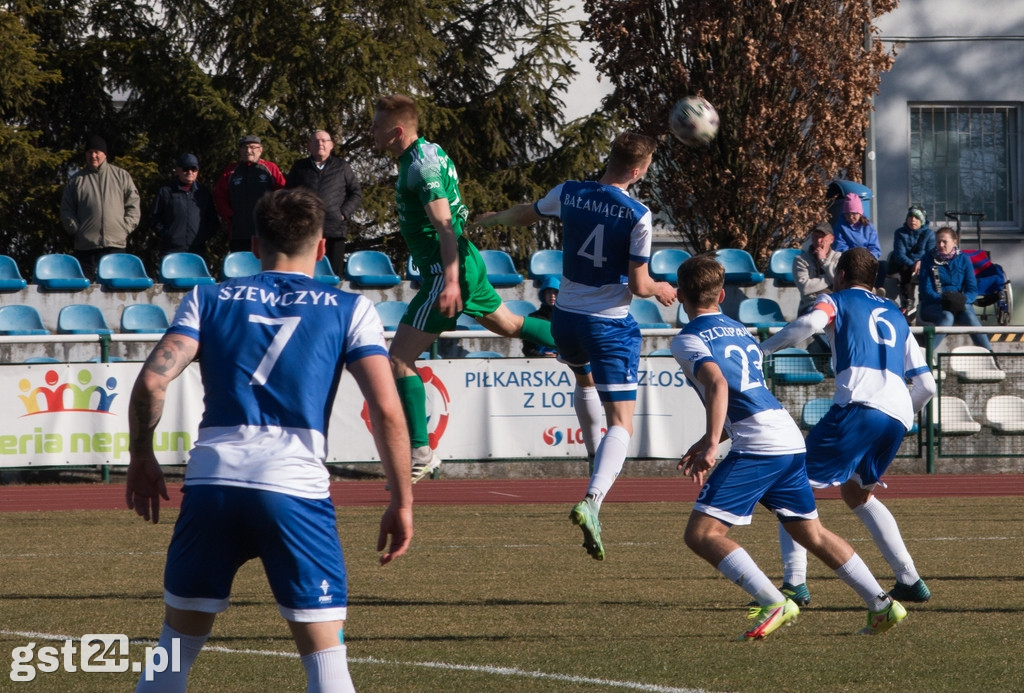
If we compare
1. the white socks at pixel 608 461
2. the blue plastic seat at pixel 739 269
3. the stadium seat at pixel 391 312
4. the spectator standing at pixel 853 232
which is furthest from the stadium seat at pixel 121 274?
the white socks at pixel 608 461

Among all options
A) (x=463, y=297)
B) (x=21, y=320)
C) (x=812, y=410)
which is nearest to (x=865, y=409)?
(x=463, y=297)

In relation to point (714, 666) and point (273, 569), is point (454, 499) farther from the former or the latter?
point (273, 569)

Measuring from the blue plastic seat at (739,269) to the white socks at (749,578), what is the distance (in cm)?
1285

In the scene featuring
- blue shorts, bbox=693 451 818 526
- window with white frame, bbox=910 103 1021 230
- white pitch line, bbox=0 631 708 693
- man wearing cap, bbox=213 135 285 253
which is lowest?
white pitch line, bbox=0 631 708 693

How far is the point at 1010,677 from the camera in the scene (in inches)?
214

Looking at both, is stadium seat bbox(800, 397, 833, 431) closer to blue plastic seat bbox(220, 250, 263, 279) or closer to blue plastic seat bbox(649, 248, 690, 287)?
blue plastic seat bbox(649, 248, 690, 287)

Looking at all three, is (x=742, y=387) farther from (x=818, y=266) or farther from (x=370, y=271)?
(x=370, y=271)

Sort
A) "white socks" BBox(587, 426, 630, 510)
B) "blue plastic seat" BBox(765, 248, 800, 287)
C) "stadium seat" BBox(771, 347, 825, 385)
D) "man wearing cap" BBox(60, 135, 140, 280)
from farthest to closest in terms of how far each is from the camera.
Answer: "blue plastic seat" BBox(765, 248, 800, 287), "man wearing cap" BBox(60, 135, 140, 280), "stadium seat" BBox(771, 347, 825, 385), "white socks" BBox(587, 426, 630, 510)

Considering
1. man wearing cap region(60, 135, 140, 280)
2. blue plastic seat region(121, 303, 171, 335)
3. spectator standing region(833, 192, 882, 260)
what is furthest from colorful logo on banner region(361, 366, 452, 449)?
spectator standing region(833, 192, 882, 260)

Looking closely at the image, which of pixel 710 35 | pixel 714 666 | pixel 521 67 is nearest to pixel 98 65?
pixel 521 67

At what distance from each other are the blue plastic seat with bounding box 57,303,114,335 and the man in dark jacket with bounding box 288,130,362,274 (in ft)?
9.42

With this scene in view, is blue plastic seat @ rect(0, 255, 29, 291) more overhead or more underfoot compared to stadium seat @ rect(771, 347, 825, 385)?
more overhead

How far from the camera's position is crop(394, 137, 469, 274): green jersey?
26.8ft

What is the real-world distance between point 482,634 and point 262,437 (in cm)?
284
